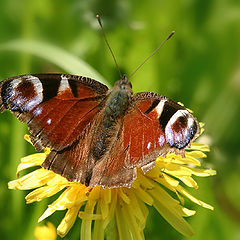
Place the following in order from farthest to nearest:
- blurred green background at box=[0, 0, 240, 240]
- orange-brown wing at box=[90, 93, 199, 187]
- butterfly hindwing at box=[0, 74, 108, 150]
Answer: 1. blurred green background at box=[0, 0, 240, 240]
2. butterfly hindwing at box=[0, 74, 108, 150]
3. orange-brown wing at box=[90, 93, 199, 187]

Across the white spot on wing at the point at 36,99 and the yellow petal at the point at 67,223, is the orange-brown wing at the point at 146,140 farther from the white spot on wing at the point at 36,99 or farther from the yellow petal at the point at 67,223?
the white spot on wing at the point at 36,99

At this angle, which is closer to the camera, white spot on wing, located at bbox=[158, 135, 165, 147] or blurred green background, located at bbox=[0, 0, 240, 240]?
white spot on wing, located at bbox=[158, 135, 165, 147]

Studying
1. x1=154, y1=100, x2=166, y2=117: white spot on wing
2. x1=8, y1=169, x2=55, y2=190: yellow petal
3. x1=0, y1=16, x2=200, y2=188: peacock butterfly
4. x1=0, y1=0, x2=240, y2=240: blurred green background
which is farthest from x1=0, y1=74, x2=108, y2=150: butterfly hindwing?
x1=0, y1=0, x2=240, y2=240: blurred green background

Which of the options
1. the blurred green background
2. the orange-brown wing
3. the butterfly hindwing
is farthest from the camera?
the blurred green background

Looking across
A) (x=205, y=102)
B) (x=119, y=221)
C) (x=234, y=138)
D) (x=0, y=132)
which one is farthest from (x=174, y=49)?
(x=119, y=221)

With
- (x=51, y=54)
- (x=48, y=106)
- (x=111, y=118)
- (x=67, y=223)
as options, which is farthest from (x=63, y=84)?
(x=51, y=54)

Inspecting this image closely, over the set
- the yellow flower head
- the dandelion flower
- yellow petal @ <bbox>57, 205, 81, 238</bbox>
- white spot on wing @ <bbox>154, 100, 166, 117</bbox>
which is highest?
white spot on wing @ <bbox>154, 100, 166, 117</bbox>

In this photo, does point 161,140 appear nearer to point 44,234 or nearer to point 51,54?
point 44,234

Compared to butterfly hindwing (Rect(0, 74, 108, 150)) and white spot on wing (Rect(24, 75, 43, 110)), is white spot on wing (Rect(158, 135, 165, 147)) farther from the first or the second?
white spot on wing (Rect(24, 75, 43, 110))
